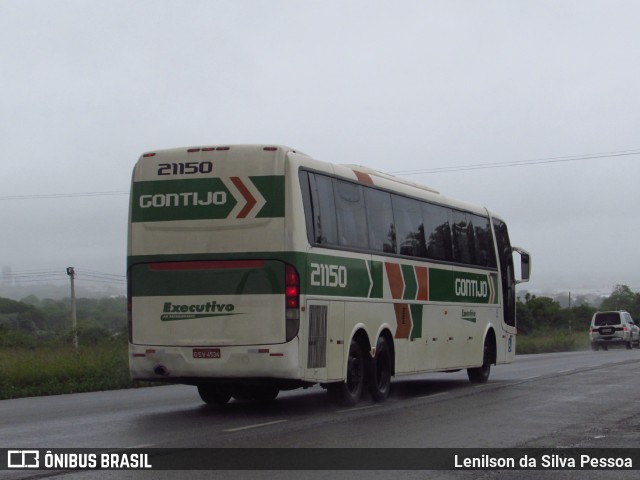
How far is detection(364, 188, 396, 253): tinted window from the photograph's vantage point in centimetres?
1534

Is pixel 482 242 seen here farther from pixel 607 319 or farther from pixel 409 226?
pixel 607 319

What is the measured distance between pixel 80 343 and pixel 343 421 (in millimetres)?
16819

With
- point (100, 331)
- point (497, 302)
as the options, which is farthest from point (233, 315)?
point (100, 331)

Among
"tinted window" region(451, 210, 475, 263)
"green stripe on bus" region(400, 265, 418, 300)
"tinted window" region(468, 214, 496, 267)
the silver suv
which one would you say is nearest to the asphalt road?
"green stripe on bus" region(400, 265, 418, 300)

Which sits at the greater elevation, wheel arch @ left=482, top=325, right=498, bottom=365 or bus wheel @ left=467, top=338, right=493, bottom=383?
wheel arch @ left=482, top=325, right=498, bottom=365

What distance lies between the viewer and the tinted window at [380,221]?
15344 mm

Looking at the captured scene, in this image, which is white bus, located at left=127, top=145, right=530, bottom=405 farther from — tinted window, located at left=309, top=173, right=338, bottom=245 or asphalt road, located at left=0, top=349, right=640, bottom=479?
asphalt road, located at left=0, top=349, right=640, bottom=479

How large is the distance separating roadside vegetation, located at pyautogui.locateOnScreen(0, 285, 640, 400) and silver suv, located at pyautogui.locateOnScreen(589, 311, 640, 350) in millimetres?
2757

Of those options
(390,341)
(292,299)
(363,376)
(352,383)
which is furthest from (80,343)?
(292,299)

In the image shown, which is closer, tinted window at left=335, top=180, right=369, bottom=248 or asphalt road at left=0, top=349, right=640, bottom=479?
asphalt road at left=0, top=349, right=640, bottom=479

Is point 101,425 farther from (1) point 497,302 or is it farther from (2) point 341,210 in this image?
(1) point 497,302

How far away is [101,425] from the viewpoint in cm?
1214

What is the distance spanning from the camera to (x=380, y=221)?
15.7 meters

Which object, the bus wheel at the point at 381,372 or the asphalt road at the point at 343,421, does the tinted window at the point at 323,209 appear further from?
the asphalt road at the point at 343,421
